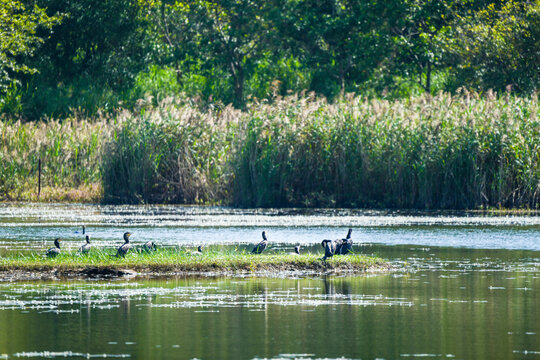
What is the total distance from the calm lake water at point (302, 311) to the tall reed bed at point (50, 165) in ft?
43.6

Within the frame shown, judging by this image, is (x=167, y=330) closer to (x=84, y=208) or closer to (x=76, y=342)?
(x=76, y=342)

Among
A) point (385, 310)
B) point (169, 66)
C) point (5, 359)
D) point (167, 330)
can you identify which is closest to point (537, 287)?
point (385, 310)

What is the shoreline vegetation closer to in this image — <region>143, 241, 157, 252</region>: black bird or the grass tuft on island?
the grass tuft on island

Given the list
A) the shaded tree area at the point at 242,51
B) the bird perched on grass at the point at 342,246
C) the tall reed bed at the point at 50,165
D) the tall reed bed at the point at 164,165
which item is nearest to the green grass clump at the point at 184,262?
the bird perched on grass at the point at 342,246

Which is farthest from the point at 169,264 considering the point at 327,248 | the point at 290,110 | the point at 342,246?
the point at 290,110

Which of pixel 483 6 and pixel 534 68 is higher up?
pixel 483 6

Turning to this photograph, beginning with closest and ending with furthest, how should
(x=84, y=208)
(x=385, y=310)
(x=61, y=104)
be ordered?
1. (x=385, y=310)
2. (x=84, y=208)
3. (x=61, y=104)

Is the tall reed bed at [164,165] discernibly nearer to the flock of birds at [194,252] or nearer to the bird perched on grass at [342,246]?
the flock of birds at [194,252]

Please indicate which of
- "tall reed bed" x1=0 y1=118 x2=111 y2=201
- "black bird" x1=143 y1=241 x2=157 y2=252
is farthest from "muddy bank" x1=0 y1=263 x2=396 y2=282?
"tall reed bed" x1=0 y1=118 x2=111 y2=201

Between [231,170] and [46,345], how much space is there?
76.7 ft

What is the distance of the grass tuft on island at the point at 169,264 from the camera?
16453 millimetres

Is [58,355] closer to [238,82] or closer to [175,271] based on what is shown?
[175,271]

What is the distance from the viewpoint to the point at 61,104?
48.9 metres

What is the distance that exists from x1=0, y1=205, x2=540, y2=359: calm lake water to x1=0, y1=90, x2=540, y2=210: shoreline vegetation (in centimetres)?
848
